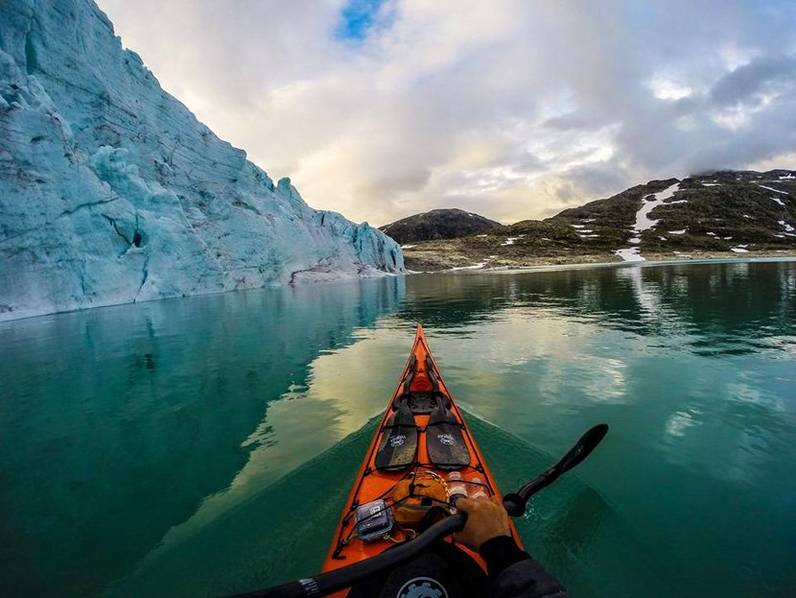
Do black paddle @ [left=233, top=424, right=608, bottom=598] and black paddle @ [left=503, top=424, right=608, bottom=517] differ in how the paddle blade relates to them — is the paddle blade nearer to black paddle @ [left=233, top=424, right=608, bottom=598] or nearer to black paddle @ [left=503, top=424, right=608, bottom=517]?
black paddle @ [left=503, top=424, right=608, bottom=517]

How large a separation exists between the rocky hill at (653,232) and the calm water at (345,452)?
84.0 meters

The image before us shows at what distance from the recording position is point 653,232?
12625 cm

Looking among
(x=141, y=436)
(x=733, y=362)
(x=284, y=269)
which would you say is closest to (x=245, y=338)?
(x=141, y=436)

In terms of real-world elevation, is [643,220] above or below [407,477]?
above

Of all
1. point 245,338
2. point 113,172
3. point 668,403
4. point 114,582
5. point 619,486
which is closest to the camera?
point 114,582

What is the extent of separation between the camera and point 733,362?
10594 millimetres

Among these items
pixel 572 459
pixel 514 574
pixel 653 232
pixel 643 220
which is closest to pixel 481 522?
pixel 514 574

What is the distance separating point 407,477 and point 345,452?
2.58 m

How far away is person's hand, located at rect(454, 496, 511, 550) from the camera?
262 centimetres

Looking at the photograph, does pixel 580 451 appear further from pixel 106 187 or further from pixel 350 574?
pixel 106 187

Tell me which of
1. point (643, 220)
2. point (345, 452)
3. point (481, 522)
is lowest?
point (345, 452)

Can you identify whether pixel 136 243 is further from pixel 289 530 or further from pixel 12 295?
pixel 289 530

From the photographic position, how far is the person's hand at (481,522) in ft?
8.61

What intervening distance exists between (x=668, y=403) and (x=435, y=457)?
20.4ft
